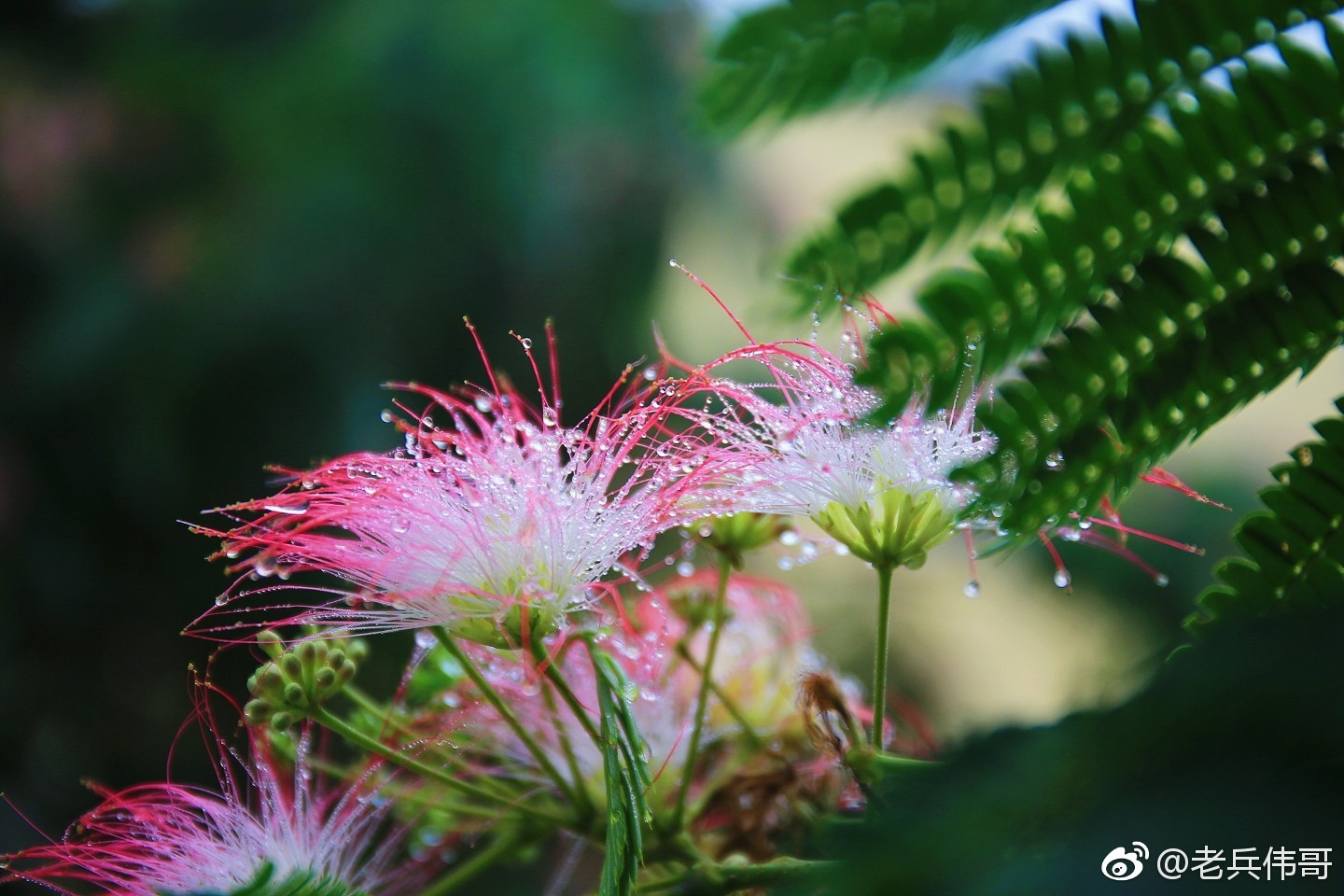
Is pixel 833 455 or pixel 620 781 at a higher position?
pixel 833 455

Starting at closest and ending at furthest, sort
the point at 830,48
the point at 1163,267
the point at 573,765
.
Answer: the point at 1163,267
the point at 830,48
the point at 573,765

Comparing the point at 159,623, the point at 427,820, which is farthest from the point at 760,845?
the point at 159,623

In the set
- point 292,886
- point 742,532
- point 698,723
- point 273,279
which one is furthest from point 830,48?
point 273,279

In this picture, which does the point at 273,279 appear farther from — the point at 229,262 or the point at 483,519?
the point at 483,519

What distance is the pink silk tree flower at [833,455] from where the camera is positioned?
0.64 metres

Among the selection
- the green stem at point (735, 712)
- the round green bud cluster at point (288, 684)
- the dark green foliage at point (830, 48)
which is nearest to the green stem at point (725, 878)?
the green stem at point (735, 712)

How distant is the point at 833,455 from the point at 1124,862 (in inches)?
15.6

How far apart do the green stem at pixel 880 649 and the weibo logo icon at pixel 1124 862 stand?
1.10 ft

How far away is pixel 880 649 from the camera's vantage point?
0.67 metres

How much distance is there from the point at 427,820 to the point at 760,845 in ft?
0.95

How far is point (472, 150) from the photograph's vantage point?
242cm

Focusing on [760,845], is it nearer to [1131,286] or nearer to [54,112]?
[1131,286]

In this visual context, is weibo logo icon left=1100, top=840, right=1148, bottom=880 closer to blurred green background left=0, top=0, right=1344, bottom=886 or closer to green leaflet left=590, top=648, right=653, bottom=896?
green leaflet left=590, top=648, right=653, bottom=896

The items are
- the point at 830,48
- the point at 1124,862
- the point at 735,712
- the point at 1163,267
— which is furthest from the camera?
the point at 735,712
